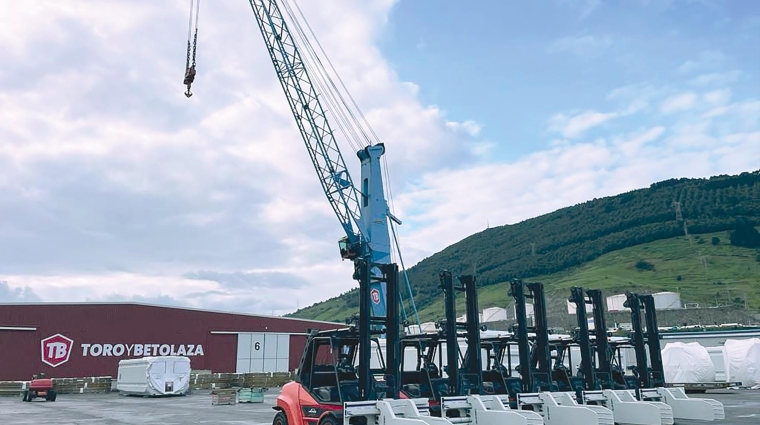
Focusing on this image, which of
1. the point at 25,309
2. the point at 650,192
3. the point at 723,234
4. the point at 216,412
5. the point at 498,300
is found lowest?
the point at 216,412

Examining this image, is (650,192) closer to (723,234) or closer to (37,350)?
(723,234)

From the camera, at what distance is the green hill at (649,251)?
116 meters

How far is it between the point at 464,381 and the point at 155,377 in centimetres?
2534

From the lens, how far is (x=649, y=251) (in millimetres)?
143125

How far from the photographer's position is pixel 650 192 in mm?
185500

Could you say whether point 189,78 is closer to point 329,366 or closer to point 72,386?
point 72,386

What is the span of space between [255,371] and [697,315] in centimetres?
7085

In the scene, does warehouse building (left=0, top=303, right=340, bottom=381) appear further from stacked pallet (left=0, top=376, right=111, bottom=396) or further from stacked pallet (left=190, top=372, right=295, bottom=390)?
stacked pallet (left=190, top=372, right=295, bottom=390)

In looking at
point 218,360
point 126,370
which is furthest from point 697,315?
point 126,370

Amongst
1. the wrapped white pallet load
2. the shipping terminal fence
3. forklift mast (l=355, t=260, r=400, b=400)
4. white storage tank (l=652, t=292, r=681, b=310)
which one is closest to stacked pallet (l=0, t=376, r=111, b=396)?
the shipping terminal fence

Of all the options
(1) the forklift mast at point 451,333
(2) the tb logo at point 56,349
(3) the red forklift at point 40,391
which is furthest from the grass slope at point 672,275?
(1) the forklift mast at point 451,333

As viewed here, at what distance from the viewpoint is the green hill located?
382 feet

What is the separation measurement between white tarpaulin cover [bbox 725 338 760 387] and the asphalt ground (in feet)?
29.9

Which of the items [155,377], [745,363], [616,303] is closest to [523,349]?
[155,377]
